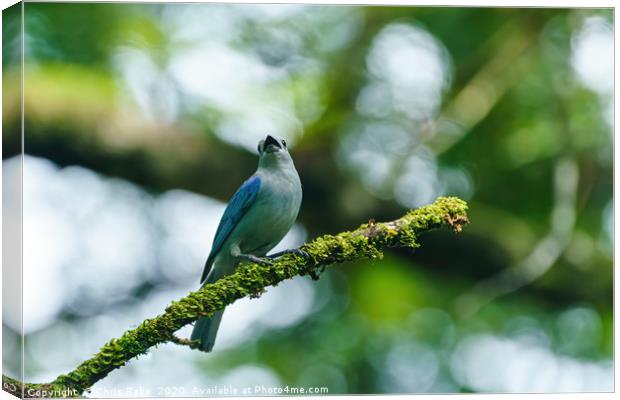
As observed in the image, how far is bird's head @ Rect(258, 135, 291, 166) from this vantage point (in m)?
7.70

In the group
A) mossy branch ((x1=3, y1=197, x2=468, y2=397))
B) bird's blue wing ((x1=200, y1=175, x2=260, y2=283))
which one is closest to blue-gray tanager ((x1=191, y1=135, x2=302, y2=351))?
bird's blue wing ((x1=200, y1=175, x2=260, y2=283))

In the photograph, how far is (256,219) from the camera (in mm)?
7461

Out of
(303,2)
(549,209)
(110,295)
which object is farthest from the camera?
(549,209)

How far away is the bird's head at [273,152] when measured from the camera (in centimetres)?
770

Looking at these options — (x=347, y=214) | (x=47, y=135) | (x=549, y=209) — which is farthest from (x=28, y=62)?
(x=549, y=209)

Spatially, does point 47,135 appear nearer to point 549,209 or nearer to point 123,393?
point 123,393

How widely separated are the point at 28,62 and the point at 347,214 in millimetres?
2942

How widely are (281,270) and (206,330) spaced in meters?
1.35

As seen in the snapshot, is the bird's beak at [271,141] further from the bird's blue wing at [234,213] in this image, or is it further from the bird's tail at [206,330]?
the bird's tail at [206,330]

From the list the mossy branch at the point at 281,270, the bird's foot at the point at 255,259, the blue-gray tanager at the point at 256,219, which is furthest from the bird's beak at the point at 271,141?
the mossy branch at the point at 281,270

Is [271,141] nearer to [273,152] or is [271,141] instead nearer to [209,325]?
[273,152]

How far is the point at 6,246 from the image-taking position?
297 inches

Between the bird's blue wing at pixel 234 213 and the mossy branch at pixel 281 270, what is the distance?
109 cm

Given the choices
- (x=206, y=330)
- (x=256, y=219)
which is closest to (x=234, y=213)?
(x=256, y=219)
